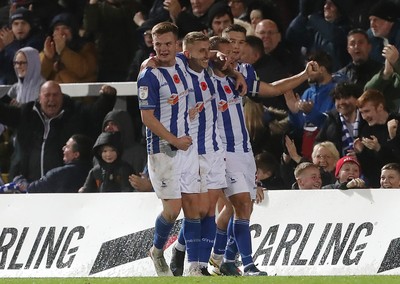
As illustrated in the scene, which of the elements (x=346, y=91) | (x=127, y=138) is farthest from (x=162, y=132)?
(x=127, y=138)

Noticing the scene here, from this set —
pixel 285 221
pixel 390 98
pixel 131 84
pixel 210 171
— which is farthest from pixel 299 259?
pixel 131 84

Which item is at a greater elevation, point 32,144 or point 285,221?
point 285,221

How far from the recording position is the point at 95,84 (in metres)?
17.1

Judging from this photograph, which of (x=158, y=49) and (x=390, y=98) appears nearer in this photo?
(x=158, y=49)

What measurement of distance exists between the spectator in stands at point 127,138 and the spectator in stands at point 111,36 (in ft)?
5.61

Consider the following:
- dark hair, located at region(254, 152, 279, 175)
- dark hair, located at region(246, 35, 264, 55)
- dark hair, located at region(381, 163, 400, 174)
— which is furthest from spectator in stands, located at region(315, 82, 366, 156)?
dark hair, located at region(246, 35, 264, 55)

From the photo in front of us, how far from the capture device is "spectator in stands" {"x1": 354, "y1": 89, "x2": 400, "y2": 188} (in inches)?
558

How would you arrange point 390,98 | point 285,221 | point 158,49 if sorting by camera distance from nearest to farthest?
1. point 158,49
2. point 285,221
3. point 390,98

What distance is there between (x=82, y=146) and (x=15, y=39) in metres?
A: 3.19

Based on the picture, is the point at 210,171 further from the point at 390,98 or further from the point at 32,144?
the point at 32,144

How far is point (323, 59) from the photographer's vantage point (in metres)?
15.2

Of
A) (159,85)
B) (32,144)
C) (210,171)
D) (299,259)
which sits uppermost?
(159,85)

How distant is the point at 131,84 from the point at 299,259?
16.1 ft

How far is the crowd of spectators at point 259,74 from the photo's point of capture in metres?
14.5
